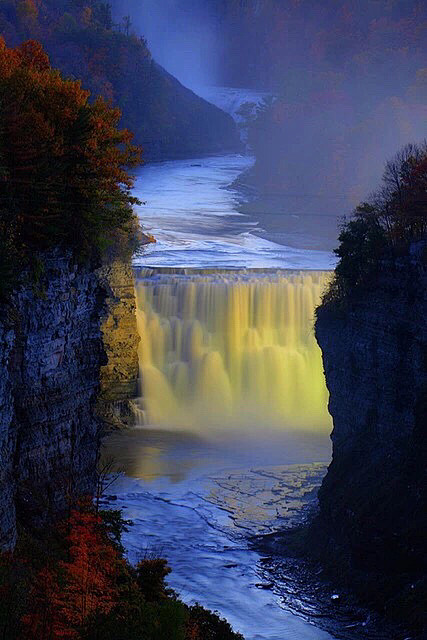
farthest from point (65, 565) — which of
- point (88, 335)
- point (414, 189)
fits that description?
point (414, 189)

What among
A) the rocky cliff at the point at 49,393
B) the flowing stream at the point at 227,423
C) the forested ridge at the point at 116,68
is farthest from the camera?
the forested ridge at the point at 116,68

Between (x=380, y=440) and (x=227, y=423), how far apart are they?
841 inches

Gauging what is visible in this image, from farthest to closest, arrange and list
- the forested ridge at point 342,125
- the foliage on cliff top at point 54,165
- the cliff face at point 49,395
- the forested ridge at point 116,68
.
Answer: the forested ridge at point 116,68
the forested ridge at point 342,125
the foliage on cliff top at point 54,165
the cliff face at point 49,395

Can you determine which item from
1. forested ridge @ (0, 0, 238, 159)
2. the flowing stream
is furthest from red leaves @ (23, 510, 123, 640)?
forested ridge @ (0, 0, 238, 159)

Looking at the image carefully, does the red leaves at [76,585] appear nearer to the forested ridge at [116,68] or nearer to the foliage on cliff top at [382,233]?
the foliage on cliff top at [382,233]

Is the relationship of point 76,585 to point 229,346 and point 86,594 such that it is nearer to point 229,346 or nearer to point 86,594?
point 86,594

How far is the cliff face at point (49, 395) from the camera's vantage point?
2911cm

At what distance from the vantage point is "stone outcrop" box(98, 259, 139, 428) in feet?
214

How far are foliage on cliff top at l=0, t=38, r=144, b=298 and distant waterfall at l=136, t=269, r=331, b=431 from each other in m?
31.4

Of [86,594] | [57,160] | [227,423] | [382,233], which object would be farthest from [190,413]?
[86,594]

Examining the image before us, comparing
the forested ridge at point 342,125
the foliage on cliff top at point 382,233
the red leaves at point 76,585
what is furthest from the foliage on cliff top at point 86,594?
the forested ridge at point 342,125

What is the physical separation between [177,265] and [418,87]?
88.1m

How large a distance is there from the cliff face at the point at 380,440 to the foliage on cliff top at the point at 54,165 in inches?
415

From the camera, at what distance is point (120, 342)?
219 feet
